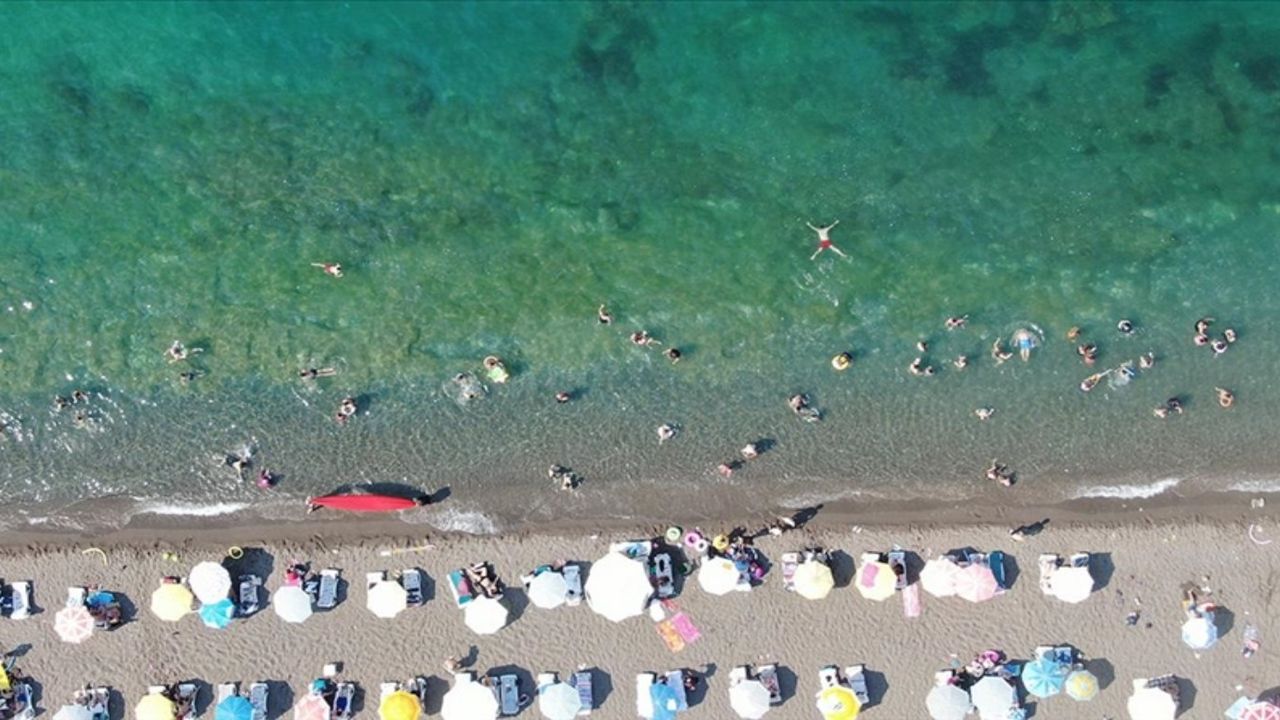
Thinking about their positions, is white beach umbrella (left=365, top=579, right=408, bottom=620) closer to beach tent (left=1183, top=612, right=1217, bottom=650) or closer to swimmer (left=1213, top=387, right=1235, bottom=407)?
beach tent (left=1183, top=612, right=1217, bottom=650)

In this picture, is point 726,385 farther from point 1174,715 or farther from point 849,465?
point 1174,715

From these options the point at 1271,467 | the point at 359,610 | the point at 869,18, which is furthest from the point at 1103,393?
the point at 359,610

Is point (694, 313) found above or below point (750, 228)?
below

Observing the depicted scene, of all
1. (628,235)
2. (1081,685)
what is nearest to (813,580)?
(1081,685)

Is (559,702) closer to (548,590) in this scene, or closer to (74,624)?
(548,590)

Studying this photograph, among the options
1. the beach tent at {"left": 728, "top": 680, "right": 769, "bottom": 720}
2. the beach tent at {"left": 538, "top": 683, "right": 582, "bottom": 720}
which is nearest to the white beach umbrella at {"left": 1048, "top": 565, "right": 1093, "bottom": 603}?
the beach tent at {"left": 728, "top": 680, "right": 769, "bottom": 720}

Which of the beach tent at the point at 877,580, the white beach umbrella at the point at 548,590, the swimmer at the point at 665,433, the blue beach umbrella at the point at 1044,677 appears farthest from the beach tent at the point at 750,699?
the blue beach umbrella at the point at 1044,677
